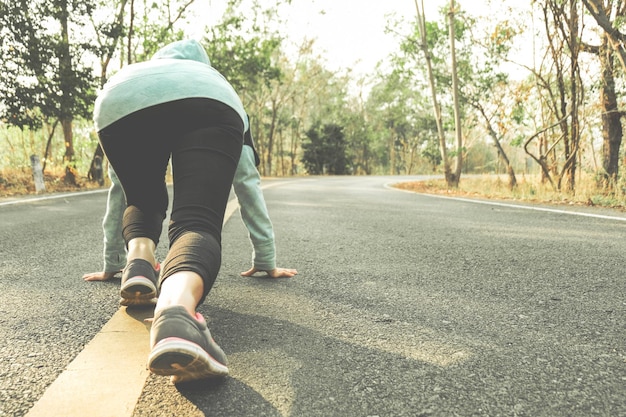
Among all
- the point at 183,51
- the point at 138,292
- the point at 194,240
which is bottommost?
the point at 138,292

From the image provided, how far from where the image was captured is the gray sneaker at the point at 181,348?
4.39ft

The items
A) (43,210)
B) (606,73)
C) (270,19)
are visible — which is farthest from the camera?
(270,19)

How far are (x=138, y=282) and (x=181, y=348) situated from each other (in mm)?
980

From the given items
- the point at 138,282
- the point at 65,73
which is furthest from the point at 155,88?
the point at 65,73

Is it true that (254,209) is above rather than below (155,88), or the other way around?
below

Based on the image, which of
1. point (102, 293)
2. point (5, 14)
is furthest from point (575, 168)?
point (5, 14)

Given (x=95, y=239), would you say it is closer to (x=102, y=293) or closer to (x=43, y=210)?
(x=102, y=293)

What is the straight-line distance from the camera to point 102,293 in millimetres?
2691

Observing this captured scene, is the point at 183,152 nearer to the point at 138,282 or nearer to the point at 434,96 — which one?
the point at 138,282

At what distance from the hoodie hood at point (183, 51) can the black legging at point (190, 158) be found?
0.43 metres

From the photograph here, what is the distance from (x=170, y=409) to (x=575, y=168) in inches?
458

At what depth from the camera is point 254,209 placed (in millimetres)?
2875

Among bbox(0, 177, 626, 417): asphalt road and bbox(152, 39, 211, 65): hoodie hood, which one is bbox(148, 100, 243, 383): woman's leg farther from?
bbox(152, 39, 211, 65): hoodie hood

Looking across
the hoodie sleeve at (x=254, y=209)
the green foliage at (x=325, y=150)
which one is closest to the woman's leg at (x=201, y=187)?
the hoodie sleeve at (x=254, y=209)
